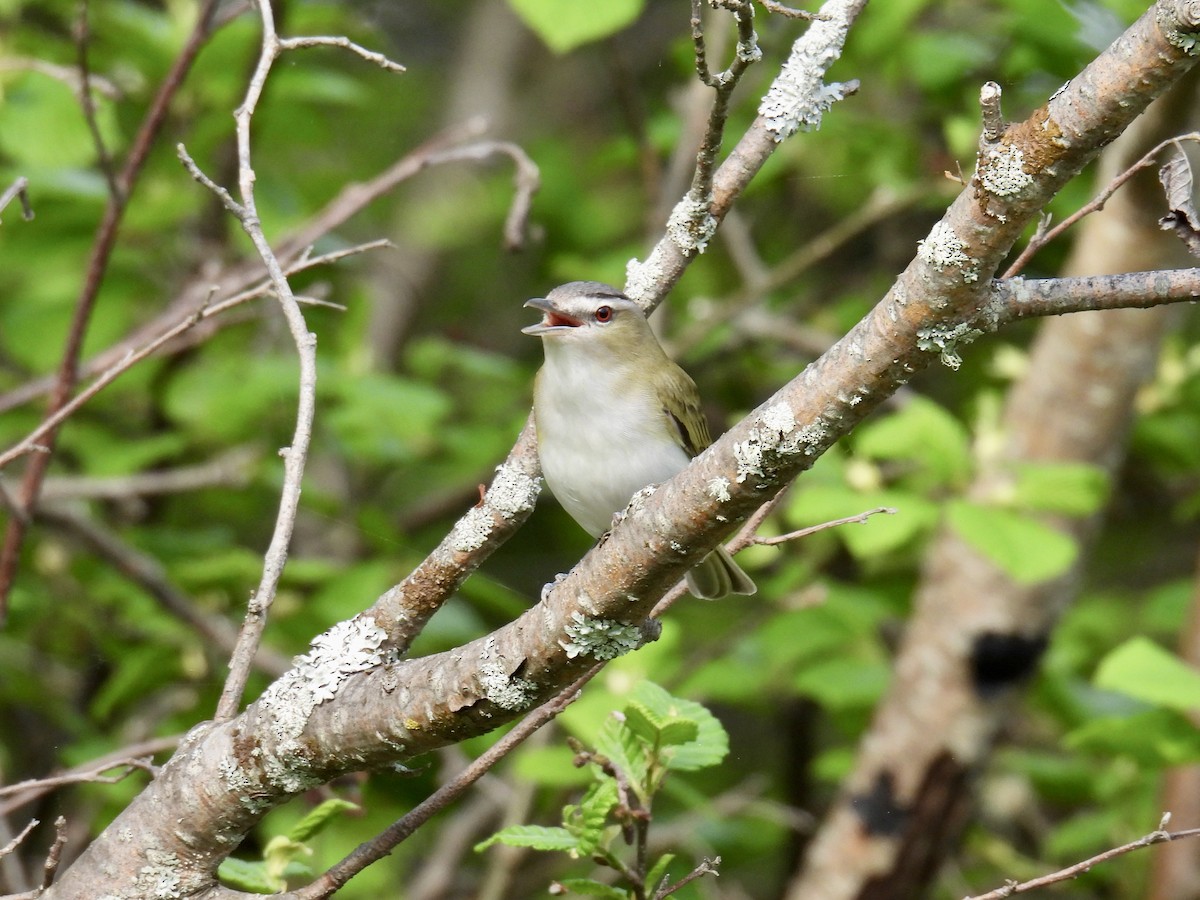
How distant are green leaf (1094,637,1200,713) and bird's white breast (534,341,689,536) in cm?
112

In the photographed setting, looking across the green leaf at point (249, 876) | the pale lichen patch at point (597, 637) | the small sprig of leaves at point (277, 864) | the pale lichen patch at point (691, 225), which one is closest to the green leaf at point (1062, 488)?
the pale lichen patch at point (691, 225)

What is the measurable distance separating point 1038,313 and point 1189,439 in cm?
349

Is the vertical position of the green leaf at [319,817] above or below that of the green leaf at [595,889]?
above

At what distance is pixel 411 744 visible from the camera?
188 centimetres

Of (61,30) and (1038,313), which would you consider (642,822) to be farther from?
(61,30)

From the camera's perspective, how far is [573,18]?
360 cm

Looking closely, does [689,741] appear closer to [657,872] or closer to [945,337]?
[657,872]

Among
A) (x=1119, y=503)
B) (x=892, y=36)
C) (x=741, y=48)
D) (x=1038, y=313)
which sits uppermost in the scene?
(x=892, y=36)

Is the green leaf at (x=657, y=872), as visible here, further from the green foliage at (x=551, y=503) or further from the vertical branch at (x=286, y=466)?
the green foliage at (x=551, y=503)

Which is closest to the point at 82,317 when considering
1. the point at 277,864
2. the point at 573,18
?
the point at 277,864

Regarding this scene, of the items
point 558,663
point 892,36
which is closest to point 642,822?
point 558,663

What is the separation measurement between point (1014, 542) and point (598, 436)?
4.06 ft

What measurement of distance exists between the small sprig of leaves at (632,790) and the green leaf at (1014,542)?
A: 140 centimetres

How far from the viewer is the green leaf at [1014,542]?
3.29 m
